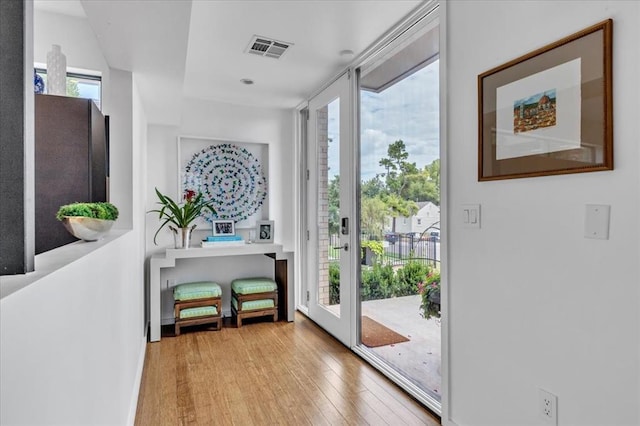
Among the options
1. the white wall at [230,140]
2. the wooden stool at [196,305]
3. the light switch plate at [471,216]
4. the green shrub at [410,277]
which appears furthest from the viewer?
the white wall at [230,140]

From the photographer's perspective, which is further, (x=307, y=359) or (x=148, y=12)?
(x=307, y=359)

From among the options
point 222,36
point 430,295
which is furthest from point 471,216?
point 222,36

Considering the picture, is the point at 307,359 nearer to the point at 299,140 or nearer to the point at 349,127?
the point at 349,127

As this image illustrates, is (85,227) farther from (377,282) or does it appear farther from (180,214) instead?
(180,214)

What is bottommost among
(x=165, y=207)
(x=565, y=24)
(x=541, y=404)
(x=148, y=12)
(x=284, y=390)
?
(x=284, y=390)

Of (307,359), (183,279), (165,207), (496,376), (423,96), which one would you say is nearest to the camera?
(496,376)

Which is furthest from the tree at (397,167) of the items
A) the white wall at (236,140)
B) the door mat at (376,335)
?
the white wall at (236,140)

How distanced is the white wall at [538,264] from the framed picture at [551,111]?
0.04 meters

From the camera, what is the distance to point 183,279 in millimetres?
3977

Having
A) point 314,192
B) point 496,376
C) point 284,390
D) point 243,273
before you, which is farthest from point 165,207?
point 496,376

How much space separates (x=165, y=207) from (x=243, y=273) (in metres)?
1.15

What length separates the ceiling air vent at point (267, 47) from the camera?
262 cm

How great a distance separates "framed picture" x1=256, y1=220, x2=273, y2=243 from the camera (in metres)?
4.15

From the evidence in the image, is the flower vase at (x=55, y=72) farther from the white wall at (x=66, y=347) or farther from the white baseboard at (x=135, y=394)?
the white baseboard at (x=135, y=394)
